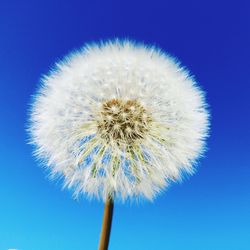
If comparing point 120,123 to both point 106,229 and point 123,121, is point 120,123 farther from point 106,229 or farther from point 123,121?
point 106,229

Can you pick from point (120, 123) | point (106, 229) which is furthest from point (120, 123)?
point (106, 229)

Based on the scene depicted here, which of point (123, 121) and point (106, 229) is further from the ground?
point (123, 121)

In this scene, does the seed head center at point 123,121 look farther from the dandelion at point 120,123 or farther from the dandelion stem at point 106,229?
the dandelion stem at point 106,229

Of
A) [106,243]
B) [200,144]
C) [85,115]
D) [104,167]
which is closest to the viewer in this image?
[106,243]

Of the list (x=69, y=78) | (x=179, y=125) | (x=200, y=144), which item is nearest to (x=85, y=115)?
(x=69, y=78)

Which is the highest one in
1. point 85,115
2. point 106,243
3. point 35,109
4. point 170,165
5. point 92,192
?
point 35,109

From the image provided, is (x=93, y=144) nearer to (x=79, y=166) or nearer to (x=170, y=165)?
(x=79, y=166)

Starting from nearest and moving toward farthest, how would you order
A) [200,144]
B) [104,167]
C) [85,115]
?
[104,167]
[85,115]
[200,144]

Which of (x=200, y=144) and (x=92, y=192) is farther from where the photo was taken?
(x=200, y=144)

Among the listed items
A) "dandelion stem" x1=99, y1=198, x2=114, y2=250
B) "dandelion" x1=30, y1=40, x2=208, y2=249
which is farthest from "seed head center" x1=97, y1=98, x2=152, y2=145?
"dandelion stem" x1=99, y1=198, x2=114, y2=250
